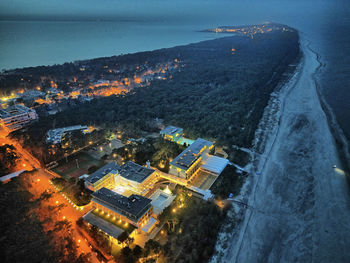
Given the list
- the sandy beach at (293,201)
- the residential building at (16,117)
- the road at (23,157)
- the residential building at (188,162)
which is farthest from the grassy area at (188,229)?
the residential building at (16,117)

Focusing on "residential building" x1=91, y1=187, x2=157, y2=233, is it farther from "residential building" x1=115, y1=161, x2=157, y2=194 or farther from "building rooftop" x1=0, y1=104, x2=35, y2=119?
"building rooftop" x1=0, y1=104, x2=35, y2=119

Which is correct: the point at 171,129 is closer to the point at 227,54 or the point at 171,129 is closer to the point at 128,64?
the point at 128,64

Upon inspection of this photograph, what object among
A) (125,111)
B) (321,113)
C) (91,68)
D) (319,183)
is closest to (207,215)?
(319,183)

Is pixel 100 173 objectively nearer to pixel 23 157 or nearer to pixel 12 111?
pixel 23 157

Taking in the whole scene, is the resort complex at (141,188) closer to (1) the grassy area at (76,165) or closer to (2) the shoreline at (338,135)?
(1) the grassy area at (76,165)

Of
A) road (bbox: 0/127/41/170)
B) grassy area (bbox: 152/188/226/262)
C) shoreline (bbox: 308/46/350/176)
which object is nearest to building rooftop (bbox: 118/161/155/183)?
grassy area (bbox: 152/188/226/262)
